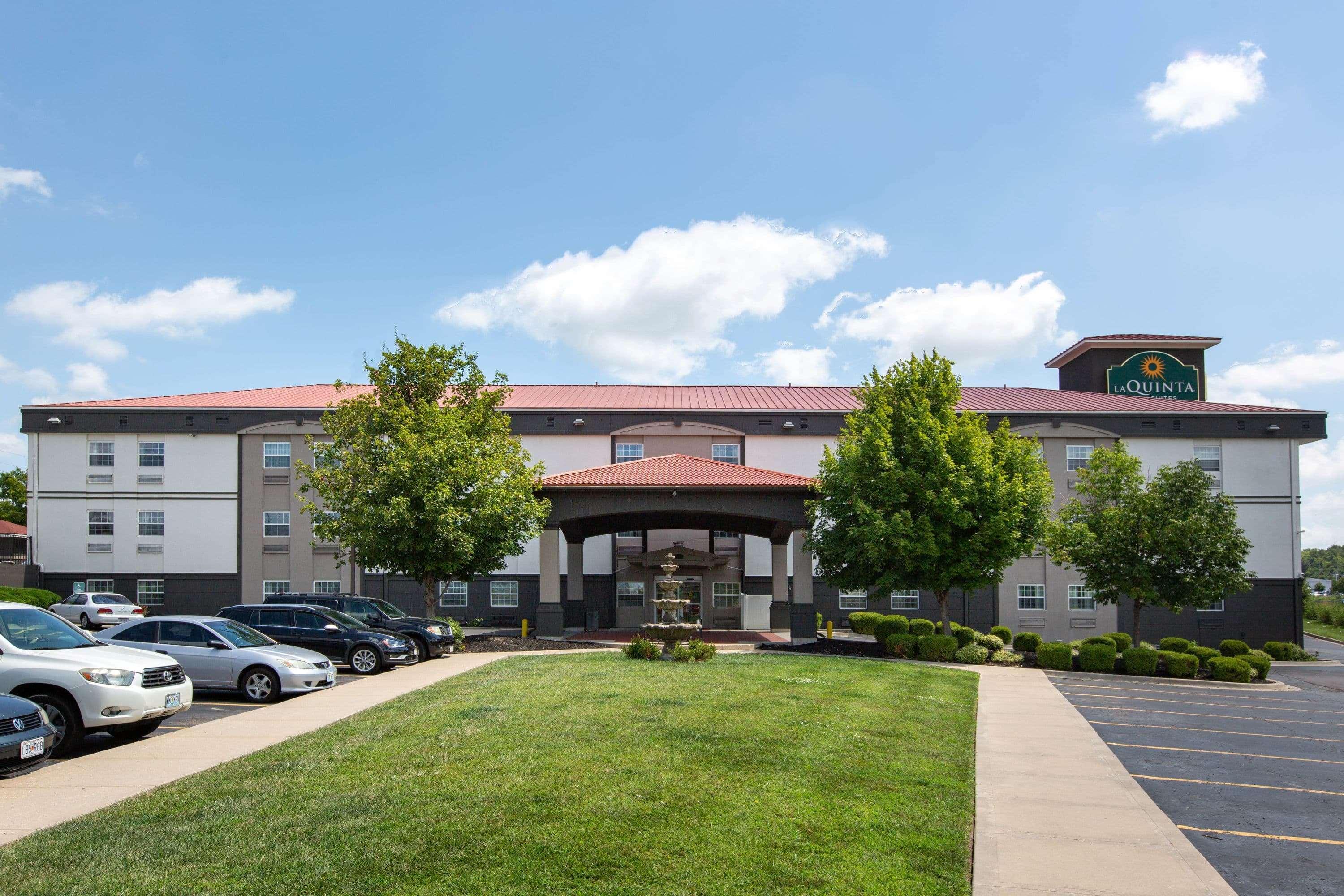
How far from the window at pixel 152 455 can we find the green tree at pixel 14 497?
30565mm

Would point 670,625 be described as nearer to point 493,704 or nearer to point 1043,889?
point 493,704

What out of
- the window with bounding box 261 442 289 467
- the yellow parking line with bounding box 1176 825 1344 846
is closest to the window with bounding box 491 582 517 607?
the window with bounding box 261 442 289 467

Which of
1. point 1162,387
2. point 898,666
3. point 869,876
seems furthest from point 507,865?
point 1162,387

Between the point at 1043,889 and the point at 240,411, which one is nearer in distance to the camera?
the point at 1043,889

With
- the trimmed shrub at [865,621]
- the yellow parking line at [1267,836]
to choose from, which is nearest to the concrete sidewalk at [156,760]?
the yellow parking line at [1267,836]

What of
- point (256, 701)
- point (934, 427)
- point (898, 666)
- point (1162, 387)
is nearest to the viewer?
point (256, 701)

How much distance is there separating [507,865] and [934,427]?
22.4 metres

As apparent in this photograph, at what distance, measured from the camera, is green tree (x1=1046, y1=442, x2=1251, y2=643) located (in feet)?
98.4

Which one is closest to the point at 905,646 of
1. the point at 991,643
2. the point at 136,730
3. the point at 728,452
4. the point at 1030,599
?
the point at 991,643

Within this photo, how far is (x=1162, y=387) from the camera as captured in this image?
167ft

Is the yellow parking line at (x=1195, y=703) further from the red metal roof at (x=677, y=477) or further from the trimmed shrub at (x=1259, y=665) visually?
the red metal roof at (x=677, y=477)

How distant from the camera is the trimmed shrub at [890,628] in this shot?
1105 inches

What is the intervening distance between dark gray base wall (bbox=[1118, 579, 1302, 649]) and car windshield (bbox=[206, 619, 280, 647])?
1374 inches

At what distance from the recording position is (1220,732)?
15.0m
